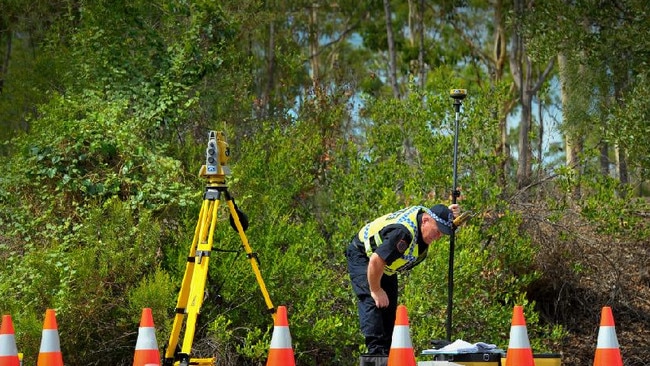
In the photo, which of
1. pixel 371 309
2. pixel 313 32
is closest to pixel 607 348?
pixel 371 309

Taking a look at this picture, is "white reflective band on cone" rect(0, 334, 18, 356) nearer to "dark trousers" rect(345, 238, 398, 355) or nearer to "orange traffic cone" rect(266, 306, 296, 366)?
"orange traffic cone" rect(266, 306, 296, 366)

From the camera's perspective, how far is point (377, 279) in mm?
7152

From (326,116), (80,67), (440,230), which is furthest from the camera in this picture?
(326,116)

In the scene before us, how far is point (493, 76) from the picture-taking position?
Result: 2619 centimetres

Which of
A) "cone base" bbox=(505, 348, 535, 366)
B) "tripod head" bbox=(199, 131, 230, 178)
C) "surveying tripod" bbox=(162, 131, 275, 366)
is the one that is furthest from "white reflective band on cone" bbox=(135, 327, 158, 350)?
"cone base" bbox=(505, 348, 535, 366)

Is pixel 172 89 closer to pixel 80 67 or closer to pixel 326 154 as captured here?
pixel 80 67

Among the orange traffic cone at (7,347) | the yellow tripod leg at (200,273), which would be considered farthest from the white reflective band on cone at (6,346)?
the yellow tripod leg at (200,273)

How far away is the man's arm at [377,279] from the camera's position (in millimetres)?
7078

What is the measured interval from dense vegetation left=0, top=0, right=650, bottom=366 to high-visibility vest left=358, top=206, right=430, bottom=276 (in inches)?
93.3

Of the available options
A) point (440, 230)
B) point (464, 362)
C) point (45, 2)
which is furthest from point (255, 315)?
point (45, 2)

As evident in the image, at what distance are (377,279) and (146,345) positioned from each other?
1.61 metres

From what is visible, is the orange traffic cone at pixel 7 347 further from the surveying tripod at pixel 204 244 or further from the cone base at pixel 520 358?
the cone base at pixel 520 358

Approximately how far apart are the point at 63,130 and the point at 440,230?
4.98m

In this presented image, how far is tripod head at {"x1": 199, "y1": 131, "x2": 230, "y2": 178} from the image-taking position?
24.0 ft
